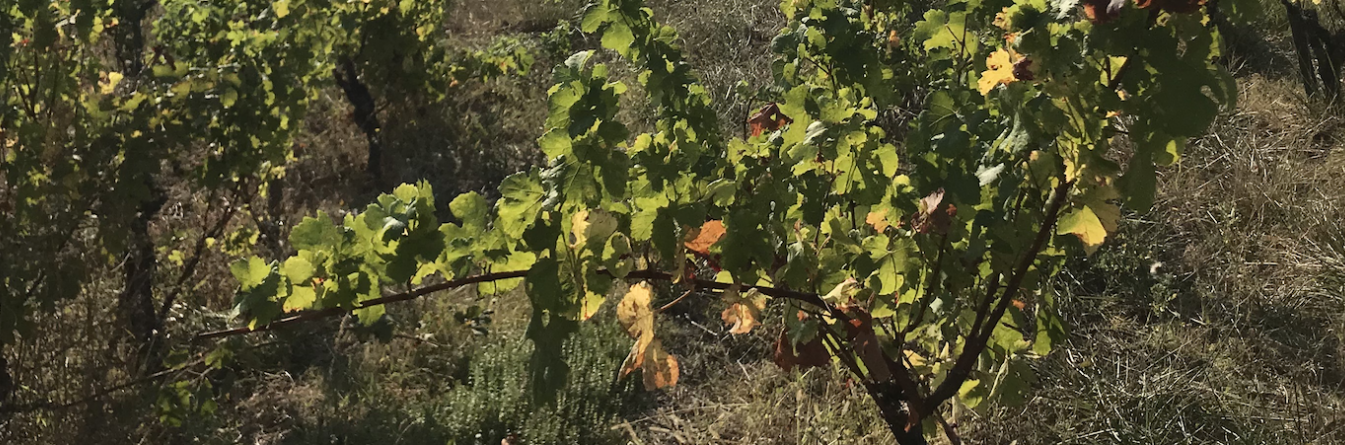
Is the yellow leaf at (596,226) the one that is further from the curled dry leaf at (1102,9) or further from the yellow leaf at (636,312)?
the curled dry leaf at (1102,9)

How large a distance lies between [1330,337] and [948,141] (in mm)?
2057

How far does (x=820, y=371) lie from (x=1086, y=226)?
5.07 feet

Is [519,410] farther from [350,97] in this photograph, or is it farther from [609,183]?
[350,97]

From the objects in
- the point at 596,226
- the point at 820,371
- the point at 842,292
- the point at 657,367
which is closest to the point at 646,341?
the point at 657,367

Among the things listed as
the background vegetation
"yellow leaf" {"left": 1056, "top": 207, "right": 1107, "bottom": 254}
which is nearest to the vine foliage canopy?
"yellow leaf" {"left": 1056, "top": 207, "right": 1107, "bottom": 254}

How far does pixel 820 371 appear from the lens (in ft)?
9.37

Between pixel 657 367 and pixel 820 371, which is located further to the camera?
pixel 820 371

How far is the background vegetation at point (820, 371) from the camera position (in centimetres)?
235

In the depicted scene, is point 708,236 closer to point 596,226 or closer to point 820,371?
point 596,226

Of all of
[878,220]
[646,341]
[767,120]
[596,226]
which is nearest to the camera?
[596,226]

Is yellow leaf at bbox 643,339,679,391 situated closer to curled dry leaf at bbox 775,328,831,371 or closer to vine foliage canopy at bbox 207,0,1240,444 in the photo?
vine foliage canopy at bbox 207,0,1240,444

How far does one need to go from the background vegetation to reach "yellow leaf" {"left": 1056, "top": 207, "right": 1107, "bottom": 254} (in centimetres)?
63

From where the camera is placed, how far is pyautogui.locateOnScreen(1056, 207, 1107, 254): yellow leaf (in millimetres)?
1376

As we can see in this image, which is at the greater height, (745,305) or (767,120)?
(767,120)
